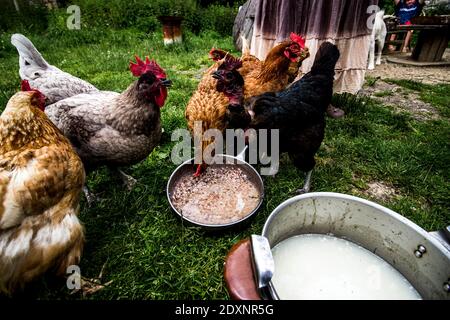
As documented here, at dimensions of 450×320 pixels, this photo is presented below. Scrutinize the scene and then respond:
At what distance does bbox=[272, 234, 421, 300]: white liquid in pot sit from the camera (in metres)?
1.38

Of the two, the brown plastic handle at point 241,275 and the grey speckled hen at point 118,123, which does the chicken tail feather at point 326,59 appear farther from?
the brown plastic handle at point 241,275

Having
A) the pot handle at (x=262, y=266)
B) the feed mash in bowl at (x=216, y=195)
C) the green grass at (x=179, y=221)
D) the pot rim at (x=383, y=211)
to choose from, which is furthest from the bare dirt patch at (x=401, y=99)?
the pot handle at (x=262, y=266)

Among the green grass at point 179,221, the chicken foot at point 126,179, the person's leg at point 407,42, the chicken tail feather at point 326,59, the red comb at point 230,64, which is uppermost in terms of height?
the chicken tail feather at point 326,59

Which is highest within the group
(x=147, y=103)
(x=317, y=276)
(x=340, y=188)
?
(x=147, y=103)

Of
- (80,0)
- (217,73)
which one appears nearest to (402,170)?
(217,73)

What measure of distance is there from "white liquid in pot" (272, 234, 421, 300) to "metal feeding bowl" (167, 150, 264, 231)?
483mm

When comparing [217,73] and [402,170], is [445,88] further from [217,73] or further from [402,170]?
[217,73]

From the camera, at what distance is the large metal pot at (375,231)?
1168 mm

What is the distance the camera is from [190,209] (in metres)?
2.15

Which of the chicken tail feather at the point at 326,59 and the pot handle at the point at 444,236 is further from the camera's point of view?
the chicken tail feather at the point at 326,59

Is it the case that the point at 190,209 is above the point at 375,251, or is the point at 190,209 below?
below

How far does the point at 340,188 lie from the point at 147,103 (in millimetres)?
1970

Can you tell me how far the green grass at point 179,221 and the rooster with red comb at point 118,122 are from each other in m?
0.48

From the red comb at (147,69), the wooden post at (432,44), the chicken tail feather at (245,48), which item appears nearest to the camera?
the red comb at (147,69)
